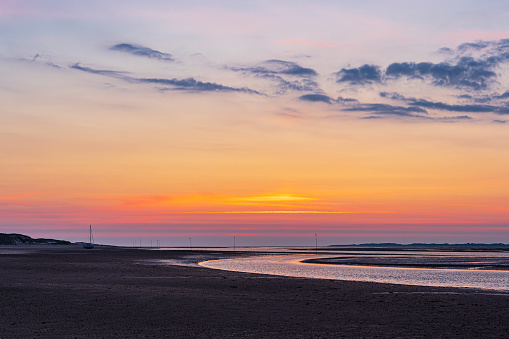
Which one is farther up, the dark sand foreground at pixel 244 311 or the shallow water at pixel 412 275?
the dark sand foreground at pixel 244 311

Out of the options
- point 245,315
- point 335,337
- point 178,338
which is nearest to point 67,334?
point 178,338

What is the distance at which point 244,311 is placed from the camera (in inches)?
922

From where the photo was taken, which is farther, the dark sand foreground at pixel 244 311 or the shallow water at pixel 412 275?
the shallow water at pixel 412 275

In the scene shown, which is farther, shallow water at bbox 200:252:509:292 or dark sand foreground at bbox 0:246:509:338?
shallow water at bbox 200:252:509:292

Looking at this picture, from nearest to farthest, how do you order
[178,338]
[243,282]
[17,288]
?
[178,338] → [17,288] → [243,282]

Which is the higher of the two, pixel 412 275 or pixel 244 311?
pixel 244 311

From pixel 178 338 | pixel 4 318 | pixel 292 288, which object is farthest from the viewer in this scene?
pixel 292 288

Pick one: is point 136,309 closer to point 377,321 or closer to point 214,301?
point 214,301

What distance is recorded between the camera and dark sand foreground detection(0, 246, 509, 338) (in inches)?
726

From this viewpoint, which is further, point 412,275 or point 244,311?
point 412,275

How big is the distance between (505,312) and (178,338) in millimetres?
14712

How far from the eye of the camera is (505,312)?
917 inches

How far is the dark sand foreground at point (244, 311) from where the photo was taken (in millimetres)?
18438

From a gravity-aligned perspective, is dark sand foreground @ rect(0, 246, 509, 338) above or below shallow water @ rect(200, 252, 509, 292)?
above
